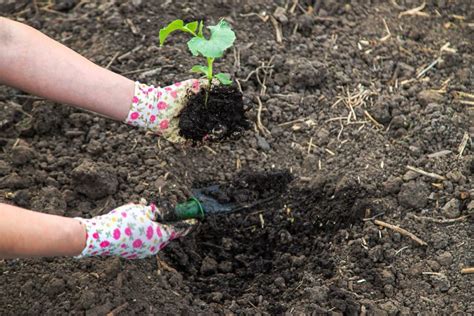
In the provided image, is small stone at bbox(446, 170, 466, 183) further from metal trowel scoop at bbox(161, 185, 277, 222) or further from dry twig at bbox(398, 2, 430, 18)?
dry twig at bbox(398, 2, 430, 18)

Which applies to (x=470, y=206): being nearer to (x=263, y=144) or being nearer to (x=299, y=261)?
(x=299, y=261)

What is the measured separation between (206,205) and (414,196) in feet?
2.18

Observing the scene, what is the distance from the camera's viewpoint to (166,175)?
2316 millimetres

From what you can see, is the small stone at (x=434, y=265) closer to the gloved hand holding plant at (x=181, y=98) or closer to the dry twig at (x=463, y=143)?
the dry twig at (x=463, y=143)

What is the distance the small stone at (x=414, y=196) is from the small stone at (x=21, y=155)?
124 cm

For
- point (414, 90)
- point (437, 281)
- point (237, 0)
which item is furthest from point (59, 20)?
point (437, 281)

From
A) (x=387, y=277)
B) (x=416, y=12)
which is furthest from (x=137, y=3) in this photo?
(x=387, y=277)

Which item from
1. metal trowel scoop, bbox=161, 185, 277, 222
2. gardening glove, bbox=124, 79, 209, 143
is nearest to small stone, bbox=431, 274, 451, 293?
metal trowel scoop, bbox=161, 185, 277, 222

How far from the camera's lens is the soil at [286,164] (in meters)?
2.05

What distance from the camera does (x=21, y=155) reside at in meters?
2.35

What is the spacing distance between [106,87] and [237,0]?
2.87 feet

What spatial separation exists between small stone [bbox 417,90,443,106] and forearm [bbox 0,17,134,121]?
1038mm

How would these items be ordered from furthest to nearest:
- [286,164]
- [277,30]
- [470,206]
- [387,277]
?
[277,30]
[286,164]
[470,206]
[387,277]

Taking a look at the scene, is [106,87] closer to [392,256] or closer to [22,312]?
[22,312]
